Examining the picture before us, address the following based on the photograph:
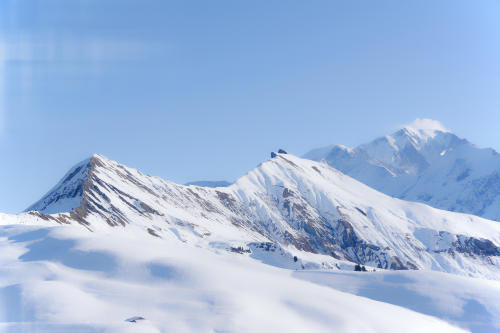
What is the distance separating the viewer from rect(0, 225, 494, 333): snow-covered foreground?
10069 centimetres

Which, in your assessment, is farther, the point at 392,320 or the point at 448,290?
the point at 448,290

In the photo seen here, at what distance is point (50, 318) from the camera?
315ft

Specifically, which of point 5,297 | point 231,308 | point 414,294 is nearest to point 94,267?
point 5,297

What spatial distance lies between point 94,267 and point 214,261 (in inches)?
1273

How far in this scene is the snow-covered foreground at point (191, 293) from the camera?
100688 millimetres

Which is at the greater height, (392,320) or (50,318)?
(50,318)

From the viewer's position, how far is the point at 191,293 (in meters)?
117

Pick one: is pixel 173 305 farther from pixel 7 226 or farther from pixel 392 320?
pixel 7 226

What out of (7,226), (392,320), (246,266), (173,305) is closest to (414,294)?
(392,320)

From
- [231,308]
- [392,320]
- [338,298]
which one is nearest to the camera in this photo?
[231,308]

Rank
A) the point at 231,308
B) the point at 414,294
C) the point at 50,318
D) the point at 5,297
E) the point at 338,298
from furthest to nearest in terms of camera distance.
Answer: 1. the point at 414,294
2. the point at 338,298
3. the point at 231,308
4. the point at 5,297
5. the point at 50,318

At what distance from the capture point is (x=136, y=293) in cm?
11400

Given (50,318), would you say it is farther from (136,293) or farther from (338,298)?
(338,298)

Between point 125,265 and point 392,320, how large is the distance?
59.4 meters
